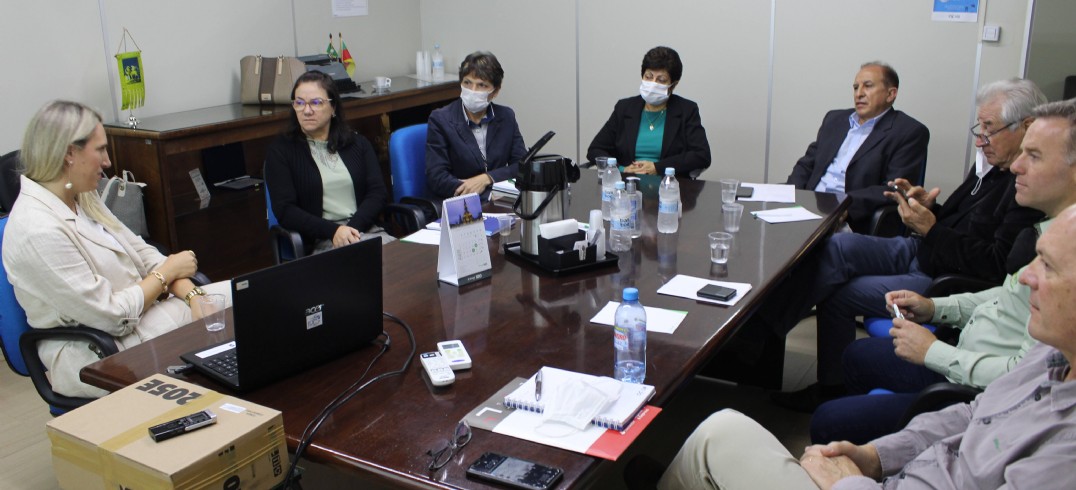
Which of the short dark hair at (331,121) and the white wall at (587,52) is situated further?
the white wall at (587,52)

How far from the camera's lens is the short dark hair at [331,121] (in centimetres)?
361

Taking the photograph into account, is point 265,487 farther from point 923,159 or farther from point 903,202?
point 923,159

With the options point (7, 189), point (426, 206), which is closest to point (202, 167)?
point (7, 189)

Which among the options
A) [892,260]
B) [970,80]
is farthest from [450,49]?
[892,260]

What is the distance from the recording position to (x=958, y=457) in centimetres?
171

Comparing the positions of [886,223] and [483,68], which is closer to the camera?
[886,223]

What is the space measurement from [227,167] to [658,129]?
8.16 feet

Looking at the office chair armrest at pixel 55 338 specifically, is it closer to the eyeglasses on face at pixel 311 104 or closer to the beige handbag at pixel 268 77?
the eyeglasses on face at pixel 311 104

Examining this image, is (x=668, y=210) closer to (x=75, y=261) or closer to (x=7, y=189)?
(x=75, y=261)

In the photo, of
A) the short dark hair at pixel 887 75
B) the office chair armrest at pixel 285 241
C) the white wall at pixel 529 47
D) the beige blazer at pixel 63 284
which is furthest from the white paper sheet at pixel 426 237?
the white wall at pixel 529 47

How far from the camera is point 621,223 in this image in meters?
2.94

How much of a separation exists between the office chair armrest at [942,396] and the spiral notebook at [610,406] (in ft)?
2.40

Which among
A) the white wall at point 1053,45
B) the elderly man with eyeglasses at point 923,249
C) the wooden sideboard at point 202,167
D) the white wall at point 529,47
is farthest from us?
the white wall at point 529,47

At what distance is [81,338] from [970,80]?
443 centimetres
